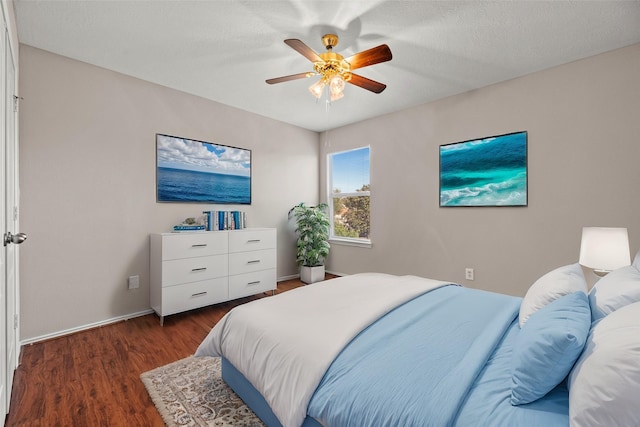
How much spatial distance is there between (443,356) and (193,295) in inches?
100

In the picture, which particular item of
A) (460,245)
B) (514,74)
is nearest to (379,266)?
(460,245)

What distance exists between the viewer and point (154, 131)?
3.09m

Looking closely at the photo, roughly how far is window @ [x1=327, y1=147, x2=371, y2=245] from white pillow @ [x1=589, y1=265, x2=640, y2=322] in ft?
9.84

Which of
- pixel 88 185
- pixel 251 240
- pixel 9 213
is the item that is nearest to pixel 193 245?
pixel 251 240

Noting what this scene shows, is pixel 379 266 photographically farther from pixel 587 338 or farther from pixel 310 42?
pixel 587 338

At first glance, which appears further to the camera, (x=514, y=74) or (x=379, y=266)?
(x=379, y=266)

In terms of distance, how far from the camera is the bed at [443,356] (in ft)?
2.69

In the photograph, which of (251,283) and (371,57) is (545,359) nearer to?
(371,57)

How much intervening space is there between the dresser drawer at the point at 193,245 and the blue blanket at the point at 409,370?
7.10ft

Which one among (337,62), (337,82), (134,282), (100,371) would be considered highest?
(337,62)

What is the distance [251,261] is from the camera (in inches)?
136

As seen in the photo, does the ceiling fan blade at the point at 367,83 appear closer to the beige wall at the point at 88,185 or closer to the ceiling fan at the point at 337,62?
the ceiling fan at the point at 337,62

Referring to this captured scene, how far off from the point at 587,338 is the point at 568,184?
2.34 metres

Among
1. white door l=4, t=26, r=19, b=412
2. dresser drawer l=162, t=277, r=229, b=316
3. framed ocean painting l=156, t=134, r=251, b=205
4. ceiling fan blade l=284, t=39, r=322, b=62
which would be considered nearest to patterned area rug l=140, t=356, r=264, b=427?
white door l=4, t=26, r=19, b=412
